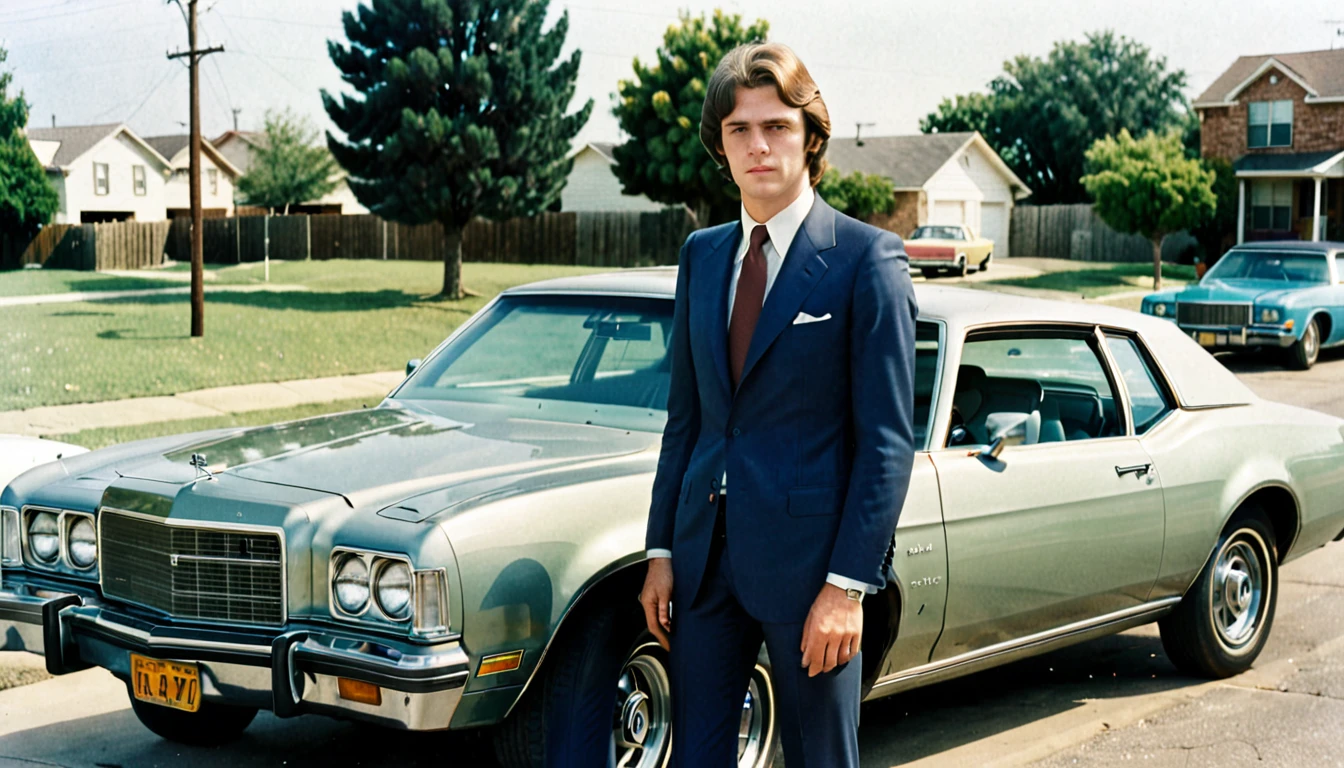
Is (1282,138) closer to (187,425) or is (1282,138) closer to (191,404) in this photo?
(191,404)

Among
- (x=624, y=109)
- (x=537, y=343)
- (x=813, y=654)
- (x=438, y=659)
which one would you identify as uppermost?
(x=624, y=109)

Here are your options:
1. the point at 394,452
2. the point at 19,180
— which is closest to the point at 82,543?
the point at 394,452

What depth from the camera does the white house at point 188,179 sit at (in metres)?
49.0

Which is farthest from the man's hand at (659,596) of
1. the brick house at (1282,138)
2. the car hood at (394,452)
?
the brick house at (1282,138)

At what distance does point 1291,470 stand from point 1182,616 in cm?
82

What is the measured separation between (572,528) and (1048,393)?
2.79m

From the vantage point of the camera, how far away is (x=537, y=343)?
559 centimetres

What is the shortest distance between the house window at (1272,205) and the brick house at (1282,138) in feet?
0.10

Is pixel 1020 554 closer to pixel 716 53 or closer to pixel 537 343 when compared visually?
pixel 537 343

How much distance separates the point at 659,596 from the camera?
3098 mm

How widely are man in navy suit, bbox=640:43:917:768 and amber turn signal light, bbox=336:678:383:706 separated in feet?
3.19

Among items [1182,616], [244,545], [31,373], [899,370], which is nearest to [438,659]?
[244,545]

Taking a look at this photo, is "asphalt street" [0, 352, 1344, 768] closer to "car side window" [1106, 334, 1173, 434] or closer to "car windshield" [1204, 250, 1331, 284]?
"car side window" [1106, 334, 1173, 434]

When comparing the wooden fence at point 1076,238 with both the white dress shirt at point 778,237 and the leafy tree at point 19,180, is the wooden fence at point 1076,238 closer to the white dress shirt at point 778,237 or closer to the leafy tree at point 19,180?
the leafy tree at point 19,180
